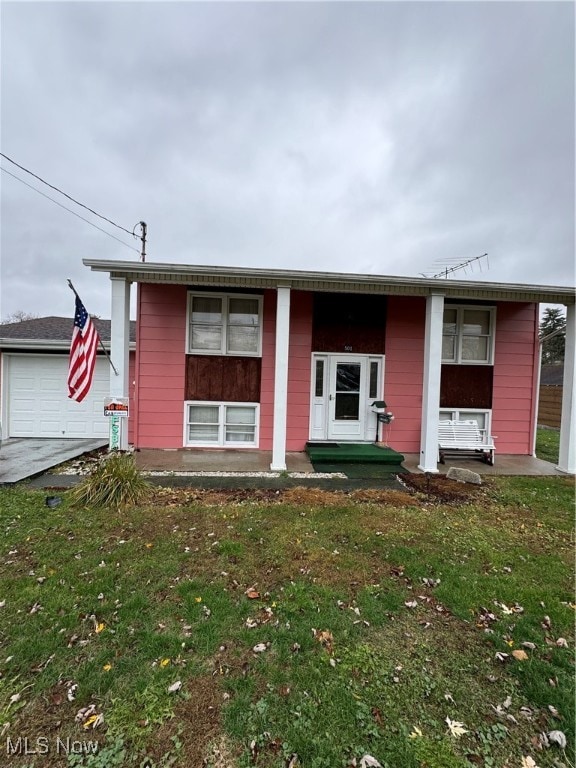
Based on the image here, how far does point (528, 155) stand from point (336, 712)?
1412 centimetres

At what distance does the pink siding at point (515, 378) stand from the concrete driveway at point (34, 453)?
9.07 metres

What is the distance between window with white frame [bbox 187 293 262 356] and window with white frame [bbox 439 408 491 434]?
4483 mm

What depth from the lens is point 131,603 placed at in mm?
2467

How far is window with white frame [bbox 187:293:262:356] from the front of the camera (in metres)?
7.50

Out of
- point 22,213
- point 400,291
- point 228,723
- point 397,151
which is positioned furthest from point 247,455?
point 22,213

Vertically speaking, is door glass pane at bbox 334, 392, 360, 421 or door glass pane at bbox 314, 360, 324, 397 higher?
door glass pane at bbox 314, 360, 324, 397

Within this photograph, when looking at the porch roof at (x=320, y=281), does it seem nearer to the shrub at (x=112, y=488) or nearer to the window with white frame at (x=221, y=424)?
the window with white frame at (x=221, y=424)

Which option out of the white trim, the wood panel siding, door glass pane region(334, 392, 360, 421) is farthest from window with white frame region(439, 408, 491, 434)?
the wood panel siding

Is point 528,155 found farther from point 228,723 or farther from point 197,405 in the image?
point 228,723

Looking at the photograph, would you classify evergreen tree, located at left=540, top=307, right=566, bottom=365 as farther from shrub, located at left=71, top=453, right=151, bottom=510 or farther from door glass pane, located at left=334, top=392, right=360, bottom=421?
shrub, located at left=71, top=453, right=151, bottom=510

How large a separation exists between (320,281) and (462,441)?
429 centimetres

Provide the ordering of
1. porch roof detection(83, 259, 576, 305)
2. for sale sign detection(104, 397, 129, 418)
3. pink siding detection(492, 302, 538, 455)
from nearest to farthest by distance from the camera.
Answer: for sale sign detection(104, 397, 129, 418)
porch roof detection(83, 259, 576, 305)
pink siding detection(492, 302, 538, 455)

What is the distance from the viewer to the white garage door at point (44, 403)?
8422 millimetres

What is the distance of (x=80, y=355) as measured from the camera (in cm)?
491
